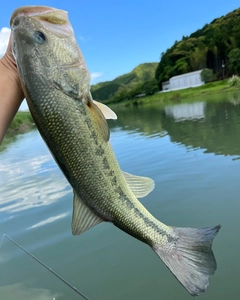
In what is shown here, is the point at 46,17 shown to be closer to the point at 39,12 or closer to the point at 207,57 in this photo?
the point at 39,12

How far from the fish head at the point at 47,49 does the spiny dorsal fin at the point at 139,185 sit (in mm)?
631

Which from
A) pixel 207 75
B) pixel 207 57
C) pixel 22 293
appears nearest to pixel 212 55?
pixel 207 57

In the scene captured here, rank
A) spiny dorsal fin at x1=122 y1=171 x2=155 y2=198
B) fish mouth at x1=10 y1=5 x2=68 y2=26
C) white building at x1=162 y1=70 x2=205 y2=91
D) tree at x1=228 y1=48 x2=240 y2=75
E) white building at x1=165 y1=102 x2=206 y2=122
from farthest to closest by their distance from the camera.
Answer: white building at x1=162 y1=70 x2=205 y2=91 < tree at x1=228 y1=48 x2=240 y2=75 < white building at x1=165 y1=102 x2=206 y2=122 < spiny dorsal fin at x1=122 y1=171 x2=155 y2=198 < fish mouth at x1=10 y1=5 x2=68 y2=26

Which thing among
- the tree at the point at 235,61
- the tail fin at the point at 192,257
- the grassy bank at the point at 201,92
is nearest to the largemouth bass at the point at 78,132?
the tail fin at the point at 192,257

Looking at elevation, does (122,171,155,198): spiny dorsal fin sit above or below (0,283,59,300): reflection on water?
above

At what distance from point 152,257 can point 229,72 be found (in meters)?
75.3

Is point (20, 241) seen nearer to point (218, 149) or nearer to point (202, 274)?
point (202, 274)

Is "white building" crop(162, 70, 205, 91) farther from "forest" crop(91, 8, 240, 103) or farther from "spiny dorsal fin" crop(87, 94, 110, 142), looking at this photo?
"spiny dorsal fin" crop(87, 94, 110, 142)

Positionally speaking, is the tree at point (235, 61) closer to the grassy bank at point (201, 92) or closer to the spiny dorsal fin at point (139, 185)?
the grassy bank at point (201, 92)

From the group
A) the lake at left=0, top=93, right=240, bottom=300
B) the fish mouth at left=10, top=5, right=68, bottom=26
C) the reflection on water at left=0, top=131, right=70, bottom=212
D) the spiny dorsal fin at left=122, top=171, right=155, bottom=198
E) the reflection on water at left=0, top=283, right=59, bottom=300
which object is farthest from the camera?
the reflection on water at left=0, top=131, right=70, bottom=212

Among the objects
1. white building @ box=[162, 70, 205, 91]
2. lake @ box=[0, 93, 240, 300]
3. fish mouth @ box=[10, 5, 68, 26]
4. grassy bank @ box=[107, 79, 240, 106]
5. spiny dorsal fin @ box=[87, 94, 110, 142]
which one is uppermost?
fish mouth @ box=[10, 5, 68, 26]

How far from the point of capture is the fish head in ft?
5.78

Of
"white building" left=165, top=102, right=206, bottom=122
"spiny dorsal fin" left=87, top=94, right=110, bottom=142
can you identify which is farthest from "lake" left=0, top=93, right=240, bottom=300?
"white building" left=165, top=102, right=206, bottom=122

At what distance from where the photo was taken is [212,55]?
282ft
